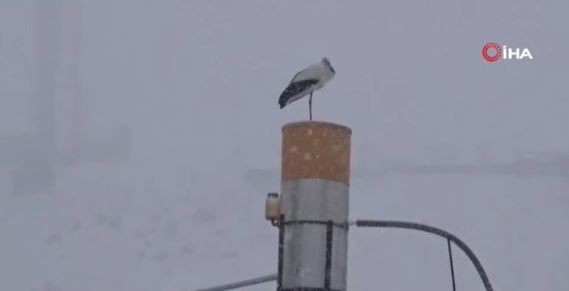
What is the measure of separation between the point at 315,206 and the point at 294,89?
219 cm

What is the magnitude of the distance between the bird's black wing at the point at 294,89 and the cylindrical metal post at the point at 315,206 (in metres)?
1.67

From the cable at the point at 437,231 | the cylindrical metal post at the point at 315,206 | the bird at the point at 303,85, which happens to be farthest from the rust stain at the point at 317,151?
the bird at the point at 303,85

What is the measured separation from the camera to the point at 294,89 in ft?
30.2

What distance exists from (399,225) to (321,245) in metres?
0.66

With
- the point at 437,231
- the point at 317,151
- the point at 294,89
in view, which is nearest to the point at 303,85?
the point at 294,89

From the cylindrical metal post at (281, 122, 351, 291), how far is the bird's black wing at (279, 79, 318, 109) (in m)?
1.67

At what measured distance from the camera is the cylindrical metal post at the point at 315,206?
23.5 ft

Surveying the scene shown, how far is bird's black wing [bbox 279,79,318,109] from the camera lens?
909 centimetres

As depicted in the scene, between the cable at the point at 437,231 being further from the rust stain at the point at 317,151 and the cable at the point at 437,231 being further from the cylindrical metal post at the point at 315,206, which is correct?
the rust stain at the point at 317,151

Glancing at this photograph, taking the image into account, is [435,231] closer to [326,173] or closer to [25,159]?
[326,173]

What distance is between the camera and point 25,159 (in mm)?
156625

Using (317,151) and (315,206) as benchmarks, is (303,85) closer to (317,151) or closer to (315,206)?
(317,151)

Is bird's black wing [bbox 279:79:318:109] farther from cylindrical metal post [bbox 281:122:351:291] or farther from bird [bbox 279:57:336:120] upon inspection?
cylindrical metal post [bbox 281:122:351:291]

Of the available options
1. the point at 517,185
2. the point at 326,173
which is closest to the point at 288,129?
the point at 326,173
